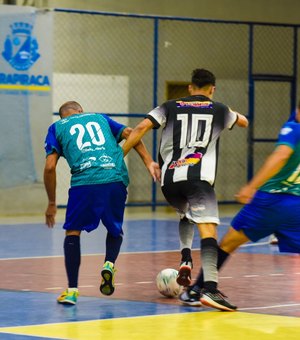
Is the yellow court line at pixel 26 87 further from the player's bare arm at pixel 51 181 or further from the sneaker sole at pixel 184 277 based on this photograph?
the sneaker sole at pixel 184 277

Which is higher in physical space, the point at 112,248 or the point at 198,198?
the point at 198,198

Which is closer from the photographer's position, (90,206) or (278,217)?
(278,217)

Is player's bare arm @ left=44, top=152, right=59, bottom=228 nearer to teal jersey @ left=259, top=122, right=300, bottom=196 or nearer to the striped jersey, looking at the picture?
the striped jersey

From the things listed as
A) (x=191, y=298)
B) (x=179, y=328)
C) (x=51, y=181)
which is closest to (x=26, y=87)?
(x=51, y=181)

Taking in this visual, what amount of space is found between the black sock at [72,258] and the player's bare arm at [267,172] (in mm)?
1831

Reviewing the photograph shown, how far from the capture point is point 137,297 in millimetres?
10430

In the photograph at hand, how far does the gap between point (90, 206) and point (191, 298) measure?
1212 mm

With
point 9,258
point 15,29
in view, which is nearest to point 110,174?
point 9,258

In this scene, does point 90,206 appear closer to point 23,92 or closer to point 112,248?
point 112,248

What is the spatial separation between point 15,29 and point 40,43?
1.90 ft

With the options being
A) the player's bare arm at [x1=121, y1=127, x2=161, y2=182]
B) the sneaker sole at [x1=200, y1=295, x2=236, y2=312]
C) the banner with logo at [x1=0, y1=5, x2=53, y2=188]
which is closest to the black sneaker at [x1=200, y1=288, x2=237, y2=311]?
the sneaker sole at [x1=200, y1=295, x2=236, y2=312]

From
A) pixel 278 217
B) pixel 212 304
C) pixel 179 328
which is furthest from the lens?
pixel 212 304

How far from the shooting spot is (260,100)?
24672mm

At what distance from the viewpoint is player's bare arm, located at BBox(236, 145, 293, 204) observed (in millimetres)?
8820
